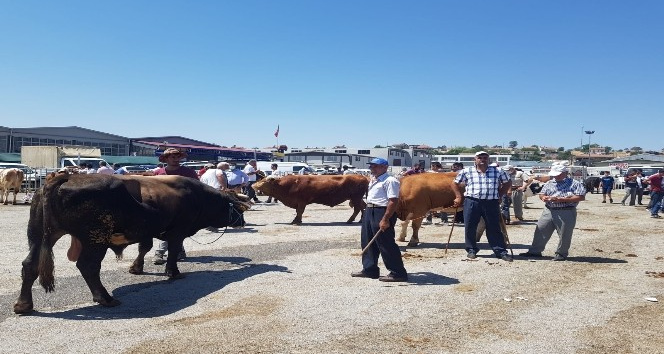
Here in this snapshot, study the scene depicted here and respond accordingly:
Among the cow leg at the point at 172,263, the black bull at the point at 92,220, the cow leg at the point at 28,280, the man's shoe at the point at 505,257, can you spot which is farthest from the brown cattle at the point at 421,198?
the cow leg at the point at 28,280

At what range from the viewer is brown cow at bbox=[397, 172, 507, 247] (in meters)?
10.8

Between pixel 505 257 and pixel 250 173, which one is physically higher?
pixel 250 173

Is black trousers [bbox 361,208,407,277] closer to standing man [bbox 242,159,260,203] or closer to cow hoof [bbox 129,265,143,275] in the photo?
cow hoof [bbox 129,265,143,275]

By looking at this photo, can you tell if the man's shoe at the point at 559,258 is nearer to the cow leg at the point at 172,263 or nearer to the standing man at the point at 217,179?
the cow leg at the point at 172,263

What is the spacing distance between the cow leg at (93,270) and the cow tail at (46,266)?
336mm

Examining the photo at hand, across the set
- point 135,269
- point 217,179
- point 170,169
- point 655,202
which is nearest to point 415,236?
point 217,179

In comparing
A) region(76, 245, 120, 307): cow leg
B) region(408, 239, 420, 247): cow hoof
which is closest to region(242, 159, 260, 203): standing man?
region(408, 239, 420, 247): cow hoof

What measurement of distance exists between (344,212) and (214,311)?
13135 mm

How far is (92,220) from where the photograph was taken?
6.12 meters

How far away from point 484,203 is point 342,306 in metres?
4.08

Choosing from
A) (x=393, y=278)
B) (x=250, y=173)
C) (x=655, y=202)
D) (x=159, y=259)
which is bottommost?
(x=159, y=259)

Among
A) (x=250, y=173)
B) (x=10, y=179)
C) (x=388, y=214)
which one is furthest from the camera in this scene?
(x=250, y=173)

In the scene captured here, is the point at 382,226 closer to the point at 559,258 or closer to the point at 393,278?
the point at 393,278

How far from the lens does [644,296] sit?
669 centimetres
